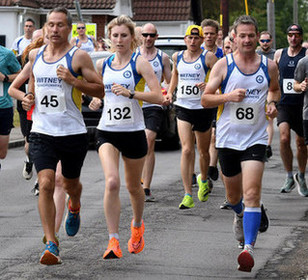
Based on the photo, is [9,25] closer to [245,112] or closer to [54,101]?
[54,101]

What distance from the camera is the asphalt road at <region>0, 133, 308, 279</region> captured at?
7848 mm

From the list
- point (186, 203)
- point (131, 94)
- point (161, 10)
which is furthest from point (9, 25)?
point (131, 94)

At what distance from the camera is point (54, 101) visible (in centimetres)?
815

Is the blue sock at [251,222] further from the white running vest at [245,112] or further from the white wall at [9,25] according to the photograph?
the white wall at [9,25]

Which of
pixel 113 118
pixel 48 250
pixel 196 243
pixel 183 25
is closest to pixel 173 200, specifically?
pixel 196 243

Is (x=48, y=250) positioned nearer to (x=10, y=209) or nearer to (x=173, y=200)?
Answer: (x=10, y=209)

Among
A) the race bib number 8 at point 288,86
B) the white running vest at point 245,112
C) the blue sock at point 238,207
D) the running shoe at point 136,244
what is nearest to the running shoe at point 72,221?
the running shoe at point 136,244

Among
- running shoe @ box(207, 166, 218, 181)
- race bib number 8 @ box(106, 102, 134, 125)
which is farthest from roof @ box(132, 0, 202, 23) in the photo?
race bib number 8 @ box(106, 102, 134, 125)

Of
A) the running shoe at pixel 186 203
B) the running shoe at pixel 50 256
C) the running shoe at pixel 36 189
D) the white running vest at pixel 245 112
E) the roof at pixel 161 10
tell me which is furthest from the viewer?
the roof at pixel 161 10

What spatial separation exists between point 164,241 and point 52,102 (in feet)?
6.07

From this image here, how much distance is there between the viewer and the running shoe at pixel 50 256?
764cm

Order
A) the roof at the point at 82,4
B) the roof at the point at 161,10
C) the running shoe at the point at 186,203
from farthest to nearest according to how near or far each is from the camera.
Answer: the roof at the point at 161,10
the roof at the point at 82,4
the running shoe at the point at 186,203

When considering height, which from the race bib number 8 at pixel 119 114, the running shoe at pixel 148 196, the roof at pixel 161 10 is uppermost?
the race bib number 8 at pixel 119 114

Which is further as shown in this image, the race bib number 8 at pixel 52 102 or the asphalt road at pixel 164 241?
the race bib number 8 at pixel 52 102
